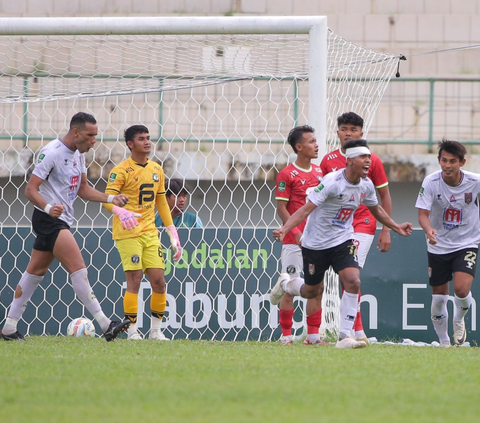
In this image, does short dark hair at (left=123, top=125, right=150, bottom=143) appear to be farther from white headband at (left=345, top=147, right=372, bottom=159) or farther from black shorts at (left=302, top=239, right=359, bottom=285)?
white headband at (left=345, top=147, right=372, bottom=159)

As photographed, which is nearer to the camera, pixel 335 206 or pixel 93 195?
pixel 335 206

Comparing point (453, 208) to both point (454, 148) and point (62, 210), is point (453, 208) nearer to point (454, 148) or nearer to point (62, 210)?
point (454, 148)

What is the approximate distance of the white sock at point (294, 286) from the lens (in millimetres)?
6219

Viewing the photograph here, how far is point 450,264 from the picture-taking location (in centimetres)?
679

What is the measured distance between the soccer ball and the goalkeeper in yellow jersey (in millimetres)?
685

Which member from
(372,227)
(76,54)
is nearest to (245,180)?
(76,54)

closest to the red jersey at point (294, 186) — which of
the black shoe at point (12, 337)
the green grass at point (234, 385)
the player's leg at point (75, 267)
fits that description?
the green grass at point (234, 385)

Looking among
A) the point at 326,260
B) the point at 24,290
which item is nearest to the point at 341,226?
the point at 326,260

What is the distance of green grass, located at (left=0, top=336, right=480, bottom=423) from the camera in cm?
316

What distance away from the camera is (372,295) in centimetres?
795

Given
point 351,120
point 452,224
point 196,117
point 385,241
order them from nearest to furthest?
point 385,241 → point 351,120 → point 452,224 → point 196,117

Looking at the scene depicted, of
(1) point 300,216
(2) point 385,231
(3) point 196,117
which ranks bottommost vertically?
(2) point 385,231

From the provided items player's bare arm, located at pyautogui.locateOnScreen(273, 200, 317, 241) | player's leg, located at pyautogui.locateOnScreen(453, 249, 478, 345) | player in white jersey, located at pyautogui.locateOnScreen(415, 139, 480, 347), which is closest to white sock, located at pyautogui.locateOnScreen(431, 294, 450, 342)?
player in white jersey, located at pyautogui.locateOnScreen(415, 139, 480, 347)

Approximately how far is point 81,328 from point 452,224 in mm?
3549
